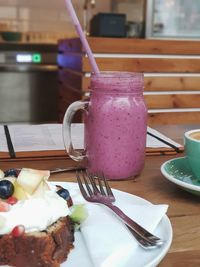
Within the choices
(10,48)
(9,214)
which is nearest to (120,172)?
(9,214)

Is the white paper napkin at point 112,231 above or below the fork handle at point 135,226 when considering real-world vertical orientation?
below

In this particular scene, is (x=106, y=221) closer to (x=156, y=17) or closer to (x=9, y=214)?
(x=9, y=214)

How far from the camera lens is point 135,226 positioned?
0.60m

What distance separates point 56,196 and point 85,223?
0.21ft

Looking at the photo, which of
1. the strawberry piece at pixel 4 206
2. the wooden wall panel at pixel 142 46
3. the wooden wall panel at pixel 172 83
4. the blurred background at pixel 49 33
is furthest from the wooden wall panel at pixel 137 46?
the strawberry piece at pixel 4 206

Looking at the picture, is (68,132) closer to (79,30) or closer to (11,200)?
(79,30)

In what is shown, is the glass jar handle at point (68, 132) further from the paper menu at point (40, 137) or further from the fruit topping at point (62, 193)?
the fruit topping at point (62, 193)

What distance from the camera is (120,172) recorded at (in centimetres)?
90

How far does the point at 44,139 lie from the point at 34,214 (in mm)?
692

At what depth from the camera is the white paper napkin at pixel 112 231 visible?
1.76 ft

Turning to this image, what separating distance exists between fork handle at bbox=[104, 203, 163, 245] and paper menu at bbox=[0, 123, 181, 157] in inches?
18.0

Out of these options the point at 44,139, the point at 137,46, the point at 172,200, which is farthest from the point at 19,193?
the point at 137,46

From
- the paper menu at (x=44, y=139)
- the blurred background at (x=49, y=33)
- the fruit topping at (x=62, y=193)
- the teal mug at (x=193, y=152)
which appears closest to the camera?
the fruit topping at (x=62, y=193)

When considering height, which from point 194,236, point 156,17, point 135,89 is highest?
point 156,17
